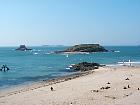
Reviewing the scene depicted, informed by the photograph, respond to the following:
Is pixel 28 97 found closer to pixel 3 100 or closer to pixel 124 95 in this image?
A: pixel 3 100

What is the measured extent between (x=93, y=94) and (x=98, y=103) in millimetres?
4548

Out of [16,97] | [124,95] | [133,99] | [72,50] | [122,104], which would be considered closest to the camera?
[122,104]

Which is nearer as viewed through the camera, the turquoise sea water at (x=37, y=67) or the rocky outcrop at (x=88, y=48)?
the turquoise sea water at (x=37, y=67)

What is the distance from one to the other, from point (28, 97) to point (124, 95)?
7.76 metres

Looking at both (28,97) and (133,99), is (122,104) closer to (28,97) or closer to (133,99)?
(133,99)

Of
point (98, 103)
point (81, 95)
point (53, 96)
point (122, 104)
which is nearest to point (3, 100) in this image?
point (53, 96)

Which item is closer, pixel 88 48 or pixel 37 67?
pixel 37 67

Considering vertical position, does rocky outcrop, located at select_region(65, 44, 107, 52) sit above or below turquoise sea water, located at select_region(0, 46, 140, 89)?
above

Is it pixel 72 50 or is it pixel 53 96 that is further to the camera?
pixel 72 50

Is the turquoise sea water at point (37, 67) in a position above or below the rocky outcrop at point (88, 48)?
below

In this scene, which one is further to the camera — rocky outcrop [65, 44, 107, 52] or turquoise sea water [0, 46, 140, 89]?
rocky outcrop [65, 44, 107, 52]

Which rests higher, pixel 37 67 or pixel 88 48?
pixel 88 48

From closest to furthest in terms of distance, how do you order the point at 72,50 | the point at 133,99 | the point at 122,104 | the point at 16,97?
the point at 122,104 → the point at 133,99 → the point at 16,97 → the point at 72,50

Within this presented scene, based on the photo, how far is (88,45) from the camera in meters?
169
